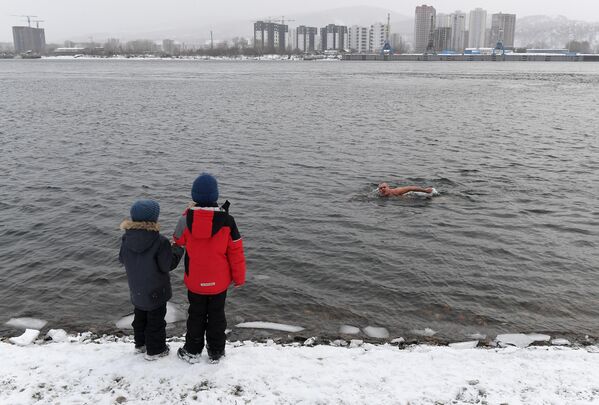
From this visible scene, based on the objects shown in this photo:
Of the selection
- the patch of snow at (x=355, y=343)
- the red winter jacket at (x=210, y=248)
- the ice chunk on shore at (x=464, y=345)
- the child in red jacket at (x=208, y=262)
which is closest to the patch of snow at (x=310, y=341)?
the patch of snow at (x=355, y=343)

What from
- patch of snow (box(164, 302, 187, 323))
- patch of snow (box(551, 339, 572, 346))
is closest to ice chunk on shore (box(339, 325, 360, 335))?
patch of snow (box(164, 302, 187, 323))

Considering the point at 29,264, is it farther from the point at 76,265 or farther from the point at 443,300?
the point at 443,300

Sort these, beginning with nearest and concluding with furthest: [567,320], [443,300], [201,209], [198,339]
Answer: [201,209], [198,339], [567,320], [443,300]

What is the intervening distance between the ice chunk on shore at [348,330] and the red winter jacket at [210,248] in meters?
2.97

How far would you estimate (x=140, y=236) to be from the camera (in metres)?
6.49

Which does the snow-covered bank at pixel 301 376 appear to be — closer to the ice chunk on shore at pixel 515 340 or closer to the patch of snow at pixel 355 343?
the patch of snow at pixel 355 343

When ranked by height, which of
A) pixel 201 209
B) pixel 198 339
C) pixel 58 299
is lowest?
pixel 58 299

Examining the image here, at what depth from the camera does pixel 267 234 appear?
14.1 metres

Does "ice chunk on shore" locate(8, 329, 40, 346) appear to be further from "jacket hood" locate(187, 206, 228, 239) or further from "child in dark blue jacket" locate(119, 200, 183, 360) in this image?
"jacket hood" locate(187, 206, 228, 239)

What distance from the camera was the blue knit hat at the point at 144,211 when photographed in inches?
252

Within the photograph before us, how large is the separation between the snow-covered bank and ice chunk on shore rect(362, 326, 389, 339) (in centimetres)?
137

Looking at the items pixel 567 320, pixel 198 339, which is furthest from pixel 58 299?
pixel 567 320

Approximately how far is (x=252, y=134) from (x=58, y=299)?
2179 cm

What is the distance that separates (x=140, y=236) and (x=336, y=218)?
30.9 ft
